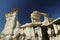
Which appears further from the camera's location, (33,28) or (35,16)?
(35,16)

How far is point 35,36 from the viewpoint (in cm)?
1758

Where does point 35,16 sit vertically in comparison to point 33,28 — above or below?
above

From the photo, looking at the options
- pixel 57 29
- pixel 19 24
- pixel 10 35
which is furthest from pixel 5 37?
pixel 57 29

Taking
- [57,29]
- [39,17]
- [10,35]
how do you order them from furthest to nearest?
[39,17] → [10,35] → [57,29]

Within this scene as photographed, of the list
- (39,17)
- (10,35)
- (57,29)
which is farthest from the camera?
(39,17)

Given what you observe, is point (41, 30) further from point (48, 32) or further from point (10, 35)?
point (10, 35)

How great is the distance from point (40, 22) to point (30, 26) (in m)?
0.92

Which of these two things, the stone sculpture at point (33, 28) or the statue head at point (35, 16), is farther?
the statue head at point (35, 16)

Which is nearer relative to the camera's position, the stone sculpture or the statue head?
the stone sculpture

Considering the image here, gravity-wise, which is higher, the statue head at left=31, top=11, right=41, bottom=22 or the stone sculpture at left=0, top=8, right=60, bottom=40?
the statue head at left=31, top=11, right=41, bottom=22

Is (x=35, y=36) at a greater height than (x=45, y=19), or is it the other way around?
(x=45, y=19)

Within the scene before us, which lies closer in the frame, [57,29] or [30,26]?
[57,29]

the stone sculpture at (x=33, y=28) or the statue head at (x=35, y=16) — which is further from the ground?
the statue head at (x=35, y=16)

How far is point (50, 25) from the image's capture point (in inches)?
688
